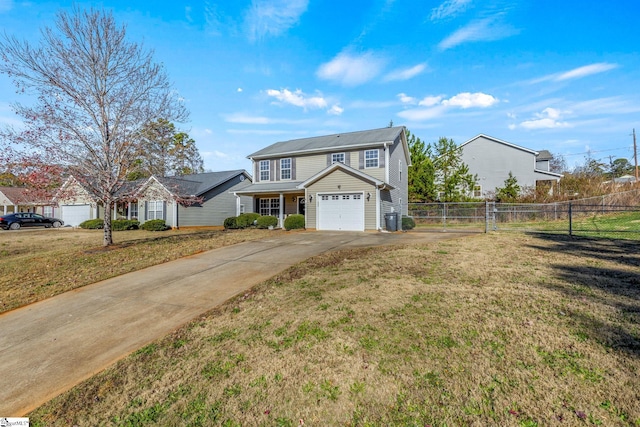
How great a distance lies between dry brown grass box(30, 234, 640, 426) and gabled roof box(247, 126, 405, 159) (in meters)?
13.7

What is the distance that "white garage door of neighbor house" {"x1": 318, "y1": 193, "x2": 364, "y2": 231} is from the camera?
16516mm

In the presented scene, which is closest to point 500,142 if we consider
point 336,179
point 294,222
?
point 336,179

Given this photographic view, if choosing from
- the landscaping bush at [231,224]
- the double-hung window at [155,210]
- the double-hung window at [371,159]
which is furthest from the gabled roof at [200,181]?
the double-hung window at [371,159]

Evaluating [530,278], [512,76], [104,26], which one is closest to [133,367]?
[530,278]

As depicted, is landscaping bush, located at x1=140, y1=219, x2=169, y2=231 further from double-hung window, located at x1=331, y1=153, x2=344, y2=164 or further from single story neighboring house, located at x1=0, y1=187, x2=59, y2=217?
double-hung window, located at x1=331, y1=153, x2=344, y2=164

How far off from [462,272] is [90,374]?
250 inches

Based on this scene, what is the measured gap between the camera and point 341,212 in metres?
16.9

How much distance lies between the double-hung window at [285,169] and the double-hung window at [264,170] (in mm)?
1103

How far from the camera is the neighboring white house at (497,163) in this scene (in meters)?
28.2

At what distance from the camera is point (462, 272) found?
→ 6.21 metres

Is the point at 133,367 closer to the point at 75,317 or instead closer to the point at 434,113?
the point at 75,317

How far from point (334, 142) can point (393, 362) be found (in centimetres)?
1777

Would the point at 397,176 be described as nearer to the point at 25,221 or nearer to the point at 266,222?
the point at 266,222

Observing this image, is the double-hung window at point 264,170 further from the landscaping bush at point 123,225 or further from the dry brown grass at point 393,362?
the dry brown grass at point 393,362
